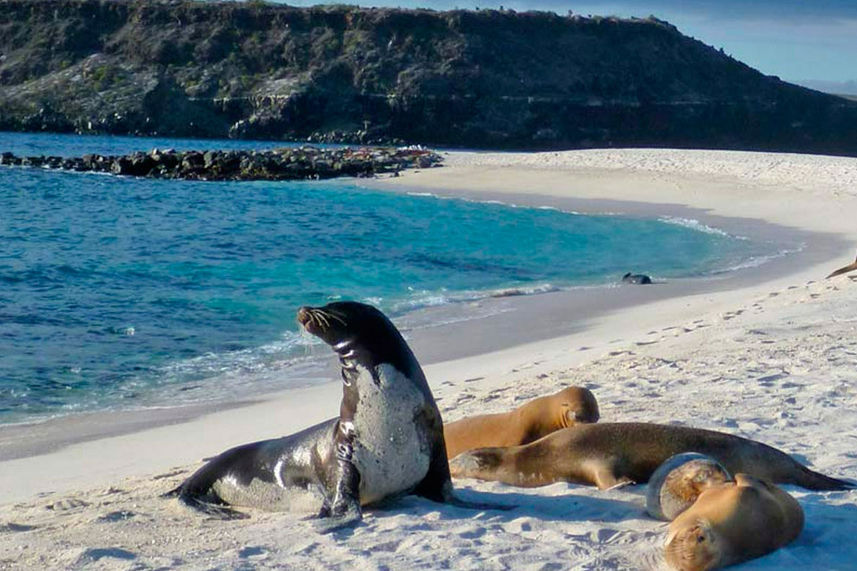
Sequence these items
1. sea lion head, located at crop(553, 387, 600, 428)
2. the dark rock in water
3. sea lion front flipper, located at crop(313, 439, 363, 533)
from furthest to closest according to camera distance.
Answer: the dark rock in water, sea lion head, located at crop(553, 387, 600, 428), sea lion front flipper, located at crop(313, 439, 363, 533)

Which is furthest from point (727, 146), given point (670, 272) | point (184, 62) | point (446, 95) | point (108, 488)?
point (108, 488)

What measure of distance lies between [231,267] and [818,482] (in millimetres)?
15070

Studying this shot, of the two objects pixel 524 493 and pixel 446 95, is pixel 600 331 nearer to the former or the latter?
pixel 524 493

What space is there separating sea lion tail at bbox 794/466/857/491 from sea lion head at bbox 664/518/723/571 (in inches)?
55.4

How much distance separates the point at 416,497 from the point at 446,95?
62.1 metres

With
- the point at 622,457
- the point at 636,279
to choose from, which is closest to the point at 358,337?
the point at 622,457

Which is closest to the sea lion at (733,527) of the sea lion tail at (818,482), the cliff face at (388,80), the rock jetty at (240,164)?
the sea lion tail at (818,482)

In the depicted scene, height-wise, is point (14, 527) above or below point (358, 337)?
below

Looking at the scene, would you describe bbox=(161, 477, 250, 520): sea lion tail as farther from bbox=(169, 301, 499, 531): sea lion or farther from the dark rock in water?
the dark rock in water

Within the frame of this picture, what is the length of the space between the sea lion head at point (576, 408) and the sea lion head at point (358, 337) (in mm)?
1341

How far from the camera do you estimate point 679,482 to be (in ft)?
17.8

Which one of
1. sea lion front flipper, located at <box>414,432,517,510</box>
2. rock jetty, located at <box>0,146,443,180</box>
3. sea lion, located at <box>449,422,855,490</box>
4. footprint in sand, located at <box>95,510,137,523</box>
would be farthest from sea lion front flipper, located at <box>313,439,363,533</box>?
rock jetty, located at <box>0,146,443,180</box>

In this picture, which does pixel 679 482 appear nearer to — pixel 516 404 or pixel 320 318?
pixel 320 318

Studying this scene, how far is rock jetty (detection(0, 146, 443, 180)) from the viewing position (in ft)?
133
